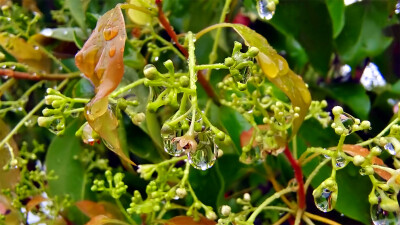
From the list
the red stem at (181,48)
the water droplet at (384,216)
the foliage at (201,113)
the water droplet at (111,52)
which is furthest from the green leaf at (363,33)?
the water droplet at (111,52)

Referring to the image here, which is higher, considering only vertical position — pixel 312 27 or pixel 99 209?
pixel 312 27

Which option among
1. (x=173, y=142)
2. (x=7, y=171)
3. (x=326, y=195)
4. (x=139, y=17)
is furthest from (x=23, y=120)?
(x=326, y=195)

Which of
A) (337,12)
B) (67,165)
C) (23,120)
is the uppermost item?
(337,12)

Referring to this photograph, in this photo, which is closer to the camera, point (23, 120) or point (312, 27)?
point (23, 120)

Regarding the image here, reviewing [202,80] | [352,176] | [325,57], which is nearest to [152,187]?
[202,80]

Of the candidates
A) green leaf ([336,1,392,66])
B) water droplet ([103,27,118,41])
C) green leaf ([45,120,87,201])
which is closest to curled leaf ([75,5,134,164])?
water droplet ([103,27,118,41])

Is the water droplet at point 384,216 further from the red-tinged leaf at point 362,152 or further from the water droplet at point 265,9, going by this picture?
the water droplet at point 265,9

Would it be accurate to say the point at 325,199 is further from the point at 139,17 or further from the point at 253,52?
the point at 139,17
